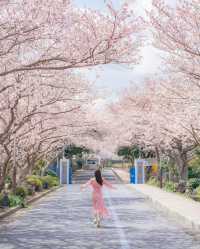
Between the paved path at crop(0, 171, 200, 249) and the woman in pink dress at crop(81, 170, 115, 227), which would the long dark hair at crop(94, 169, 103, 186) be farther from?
the paved path at crop(0, 171, 200, 249)

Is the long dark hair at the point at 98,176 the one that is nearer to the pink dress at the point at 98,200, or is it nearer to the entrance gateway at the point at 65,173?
the pink dress at the point at 98,200

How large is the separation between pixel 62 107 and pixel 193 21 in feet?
49.0

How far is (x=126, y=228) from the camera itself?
14.1 meters

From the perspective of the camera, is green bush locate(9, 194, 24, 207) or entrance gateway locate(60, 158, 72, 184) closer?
green bush locate(9, 194, 24, 207)

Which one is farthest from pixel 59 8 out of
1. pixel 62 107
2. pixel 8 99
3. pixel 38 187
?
pixel 38 187

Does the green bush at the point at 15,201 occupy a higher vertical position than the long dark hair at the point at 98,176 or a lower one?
lower

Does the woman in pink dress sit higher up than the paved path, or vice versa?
the woman in pink dress

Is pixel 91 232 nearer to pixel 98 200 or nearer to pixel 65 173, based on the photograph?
pixel 98 200

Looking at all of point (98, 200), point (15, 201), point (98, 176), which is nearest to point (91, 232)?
point (98, 200)

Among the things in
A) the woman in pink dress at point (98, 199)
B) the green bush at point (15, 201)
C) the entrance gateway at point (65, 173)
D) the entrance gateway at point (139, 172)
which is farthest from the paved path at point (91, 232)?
the entrance gateway at point (65, 173)

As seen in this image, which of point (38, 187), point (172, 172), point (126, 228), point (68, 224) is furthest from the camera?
point (172, 172)

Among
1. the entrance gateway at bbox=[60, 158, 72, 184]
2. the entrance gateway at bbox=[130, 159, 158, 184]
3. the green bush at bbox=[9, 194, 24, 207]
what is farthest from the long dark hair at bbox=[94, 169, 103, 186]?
the entrance gateway at bbox=[60, 158, 72, 184]

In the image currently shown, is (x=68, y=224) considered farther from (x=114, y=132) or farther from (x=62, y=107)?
(x=114, y=132)

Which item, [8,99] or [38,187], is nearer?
[8,99]
